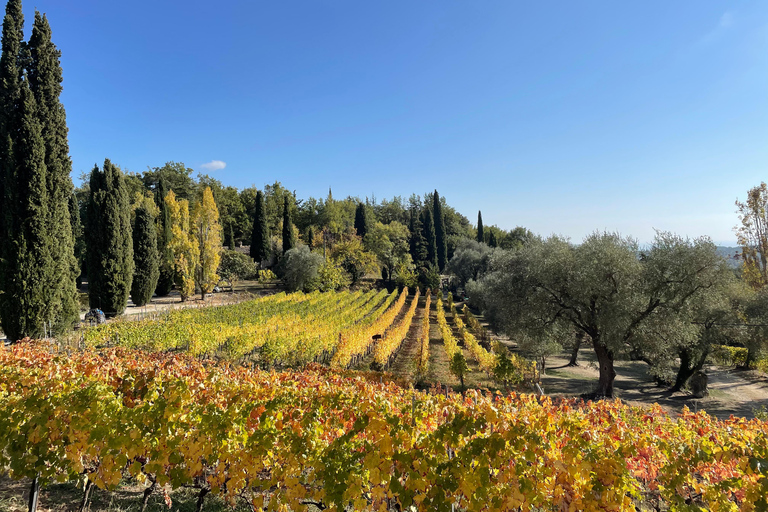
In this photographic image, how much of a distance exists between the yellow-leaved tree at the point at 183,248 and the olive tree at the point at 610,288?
890 inches

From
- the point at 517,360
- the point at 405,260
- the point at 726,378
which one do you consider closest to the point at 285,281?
the point at 405,260

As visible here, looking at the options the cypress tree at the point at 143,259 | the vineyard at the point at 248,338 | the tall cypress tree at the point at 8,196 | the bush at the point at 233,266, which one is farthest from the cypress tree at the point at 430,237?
the tall cypress tree at the point at 8,196

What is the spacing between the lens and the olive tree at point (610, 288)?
38.3 ft

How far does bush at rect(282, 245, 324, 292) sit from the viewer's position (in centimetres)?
3366

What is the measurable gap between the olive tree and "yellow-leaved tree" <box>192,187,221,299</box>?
884 inches

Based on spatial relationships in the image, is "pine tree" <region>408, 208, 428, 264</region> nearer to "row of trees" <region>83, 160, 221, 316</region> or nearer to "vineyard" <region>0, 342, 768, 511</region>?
"row of trees" <region>83, 160, 221, 316</region>

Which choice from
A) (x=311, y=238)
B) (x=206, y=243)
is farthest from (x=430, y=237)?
(x=206, y=243)

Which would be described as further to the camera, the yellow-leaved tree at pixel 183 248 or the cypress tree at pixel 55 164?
the yellow-leaved tree at pixel 183 248

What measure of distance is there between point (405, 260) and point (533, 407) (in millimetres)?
48053

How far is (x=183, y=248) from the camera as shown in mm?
25562

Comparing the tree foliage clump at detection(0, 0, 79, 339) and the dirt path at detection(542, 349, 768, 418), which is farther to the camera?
the dirt path at detection(542, 349, 768, 418)

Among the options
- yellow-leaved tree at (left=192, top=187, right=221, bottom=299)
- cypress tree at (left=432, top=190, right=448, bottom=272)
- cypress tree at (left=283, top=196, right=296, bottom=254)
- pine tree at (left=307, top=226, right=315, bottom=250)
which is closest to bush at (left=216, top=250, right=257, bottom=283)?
yellow-leaved tree at (left=192, top=187, right=221, bottom=299)

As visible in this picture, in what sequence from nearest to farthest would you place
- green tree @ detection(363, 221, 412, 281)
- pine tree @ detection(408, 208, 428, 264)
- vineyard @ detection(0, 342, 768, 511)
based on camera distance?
vineyard @ detection(0, 342, 768, 511)
green tree @ detection(363, 221, 412, 281)
pine tree @ detection(408, 208, 428, 264)

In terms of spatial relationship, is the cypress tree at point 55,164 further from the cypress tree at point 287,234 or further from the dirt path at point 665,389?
the cypress tree at point 287,234
